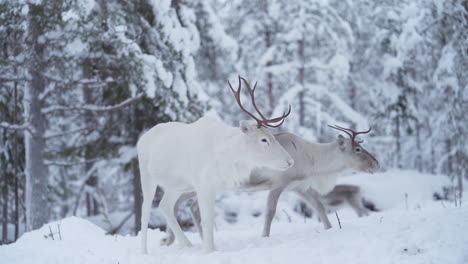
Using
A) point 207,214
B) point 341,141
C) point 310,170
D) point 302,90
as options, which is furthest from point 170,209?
point 302,90

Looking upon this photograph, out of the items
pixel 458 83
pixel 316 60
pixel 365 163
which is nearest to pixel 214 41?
pixel 316 60

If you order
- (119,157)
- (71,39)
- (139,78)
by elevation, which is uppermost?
(71,39)

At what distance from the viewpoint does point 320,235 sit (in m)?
4.77

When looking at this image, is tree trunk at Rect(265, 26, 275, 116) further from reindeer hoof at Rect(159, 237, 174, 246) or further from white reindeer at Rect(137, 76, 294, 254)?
white reindeer at Rect(137, 76, 294, 254)

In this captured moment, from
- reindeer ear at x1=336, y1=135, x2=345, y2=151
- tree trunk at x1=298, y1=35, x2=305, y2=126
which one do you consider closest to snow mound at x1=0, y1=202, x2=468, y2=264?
reindeer ear at x1=336, y1=135, x2=345, y2=151

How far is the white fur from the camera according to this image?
4797 mm

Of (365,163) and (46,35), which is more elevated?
(46,35)

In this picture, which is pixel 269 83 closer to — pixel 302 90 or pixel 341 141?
pixel 302 90

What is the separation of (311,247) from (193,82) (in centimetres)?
655

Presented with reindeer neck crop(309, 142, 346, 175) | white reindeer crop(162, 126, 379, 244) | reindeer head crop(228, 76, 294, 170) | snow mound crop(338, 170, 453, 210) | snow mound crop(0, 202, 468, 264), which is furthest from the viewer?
snow mound crop(338, 170, 453, 210)

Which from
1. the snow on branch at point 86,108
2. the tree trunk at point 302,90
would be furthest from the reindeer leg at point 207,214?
the tree trunk at point 302,90

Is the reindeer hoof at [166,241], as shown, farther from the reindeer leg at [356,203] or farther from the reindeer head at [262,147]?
the reindeer leg at [356,203]

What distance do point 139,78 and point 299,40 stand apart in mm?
8458

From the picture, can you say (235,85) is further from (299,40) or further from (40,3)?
(40,3)
